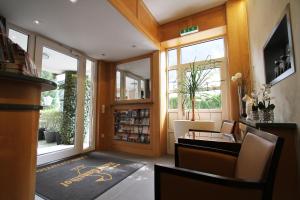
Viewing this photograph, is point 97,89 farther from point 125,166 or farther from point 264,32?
point 264,32

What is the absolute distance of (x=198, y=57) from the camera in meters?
3.54

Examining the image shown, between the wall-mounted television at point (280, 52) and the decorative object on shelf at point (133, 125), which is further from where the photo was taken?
the decorative object on shelf at point (133, 125)

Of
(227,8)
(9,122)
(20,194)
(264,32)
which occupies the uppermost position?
(227,8)

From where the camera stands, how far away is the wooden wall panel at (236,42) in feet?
9.22

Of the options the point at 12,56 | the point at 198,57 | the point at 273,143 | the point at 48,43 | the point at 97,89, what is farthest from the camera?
the point at 97,89

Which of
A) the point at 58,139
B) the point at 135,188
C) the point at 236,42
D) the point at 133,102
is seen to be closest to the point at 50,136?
the point at 58,139

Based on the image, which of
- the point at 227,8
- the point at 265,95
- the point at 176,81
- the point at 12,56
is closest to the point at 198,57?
the point at 176,81

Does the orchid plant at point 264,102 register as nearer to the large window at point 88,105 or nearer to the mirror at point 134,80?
the mirror at point 134,80

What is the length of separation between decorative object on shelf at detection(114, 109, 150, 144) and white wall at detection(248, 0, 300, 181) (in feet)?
7.64

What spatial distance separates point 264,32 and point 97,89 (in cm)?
350

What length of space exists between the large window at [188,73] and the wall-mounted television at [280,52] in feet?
4.43

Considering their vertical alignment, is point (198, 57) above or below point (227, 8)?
below

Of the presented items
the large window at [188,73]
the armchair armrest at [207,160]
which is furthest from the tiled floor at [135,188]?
the large window at [188,73]

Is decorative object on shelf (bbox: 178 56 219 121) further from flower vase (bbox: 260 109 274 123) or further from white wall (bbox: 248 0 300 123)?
flower vase (bbox: 260 109 274 123)
